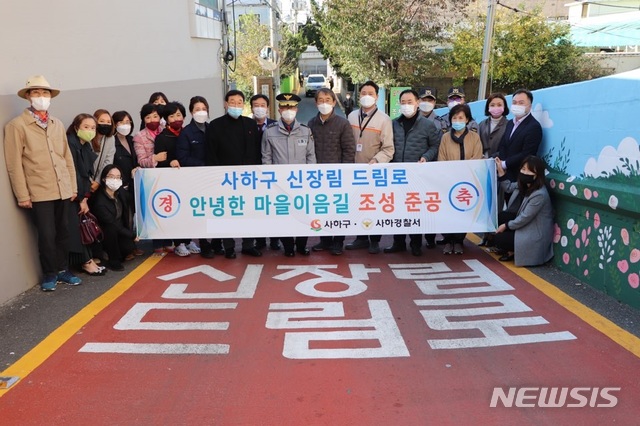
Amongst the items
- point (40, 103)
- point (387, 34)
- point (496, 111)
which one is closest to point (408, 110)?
point (496, 111)

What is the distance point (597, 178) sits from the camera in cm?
451

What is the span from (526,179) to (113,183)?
13.5 ft

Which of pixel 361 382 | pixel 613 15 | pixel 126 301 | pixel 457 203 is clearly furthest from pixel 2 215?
pixel 613 15

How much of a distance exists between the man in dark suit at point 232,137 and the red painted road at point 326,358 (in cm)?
133

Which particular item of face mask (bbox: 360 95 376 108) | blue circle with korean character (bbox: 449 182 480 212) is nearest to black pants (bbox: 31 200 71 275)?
face mask (bbox: 360 95 376 108)

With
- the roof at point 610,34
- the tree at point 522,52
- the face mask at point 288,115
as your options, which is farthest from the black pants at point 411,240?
the roof at point 610,34

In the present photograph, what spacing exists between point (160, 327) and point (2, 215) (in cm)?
168

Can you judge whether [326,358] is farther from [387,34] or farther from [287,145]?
[387,34]

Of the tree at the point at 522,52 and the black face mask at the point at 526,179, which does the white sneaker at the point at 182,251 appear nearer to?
the black face mask at the point at 526,179

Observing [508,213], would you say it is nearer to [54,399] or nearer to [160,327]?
[160,327]

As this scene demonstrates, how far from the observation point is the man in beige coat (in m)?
4.36

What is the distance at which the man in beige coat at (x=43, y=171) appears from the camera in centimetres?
436

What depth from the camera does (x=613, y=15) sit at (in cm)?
2742

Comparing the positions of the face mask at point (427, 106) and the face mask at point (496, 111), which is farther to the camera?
the face mask at point (427, 106)
